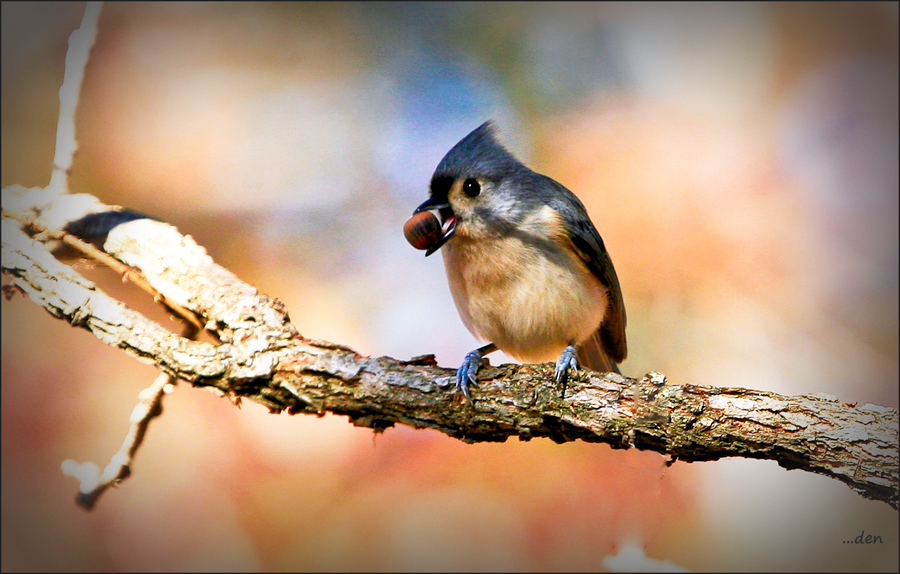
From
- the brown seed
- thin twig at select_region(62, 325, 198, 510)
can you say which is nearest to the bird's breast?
the brown seed

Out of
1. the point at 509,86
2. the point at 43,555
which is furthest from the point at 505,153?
the point at 43,555

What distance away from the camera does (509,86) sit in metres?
1.66

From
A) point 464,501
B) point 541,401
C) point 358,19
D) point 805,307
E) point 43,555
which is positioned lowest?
point 43,555

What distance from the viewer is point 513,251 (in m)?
1.28

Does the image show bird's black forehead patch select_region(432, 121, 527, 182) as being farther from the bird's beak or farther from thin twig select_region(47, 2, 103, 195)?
thin twig select_region(47, 2, 103, 195)

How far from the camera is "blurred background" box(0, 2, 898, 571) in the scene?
139cm

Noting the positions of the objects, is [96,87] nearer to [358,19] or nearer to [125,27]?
[125,27]

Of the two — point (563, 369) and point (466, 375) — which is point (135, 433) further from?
point (563, 369)

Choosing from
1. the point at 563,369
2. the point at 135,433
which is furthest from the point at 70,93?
the point at 563,369

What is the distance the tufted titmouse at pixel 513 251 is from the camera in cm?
128

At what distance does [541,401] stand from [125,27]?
5.47 ft

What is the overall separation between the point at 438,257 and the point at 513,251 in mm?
323

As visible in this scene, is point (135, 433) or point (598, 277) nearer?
point (135, 433)

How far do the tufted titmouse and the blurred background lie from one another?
0.50 feet
